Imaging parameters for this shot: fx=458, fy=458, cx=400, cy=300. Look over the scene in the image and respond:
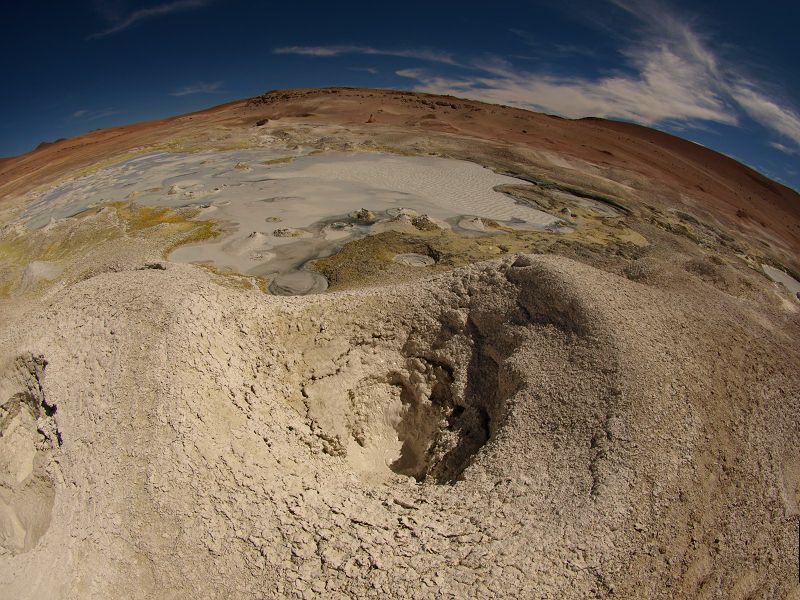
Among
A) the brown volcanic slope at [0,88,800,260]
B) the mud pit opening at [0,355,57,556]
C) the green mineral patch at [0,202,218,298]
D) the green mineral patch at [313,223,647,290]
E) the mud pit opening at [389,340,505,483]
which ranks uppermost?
the mud pit opening at [0,355,57,556]

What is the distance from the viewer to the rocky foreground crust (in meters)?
2.86

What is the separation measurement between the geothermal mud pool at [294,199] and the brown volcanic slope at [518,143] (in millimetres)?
5814

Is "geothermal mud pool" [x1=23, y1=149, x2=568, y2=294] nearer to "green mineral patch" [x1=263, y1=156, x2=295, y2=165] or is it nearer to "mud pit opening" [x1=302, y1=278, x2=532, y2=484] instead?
"green mineral patch" [x1=263, y1=156, x2=295, y2=165]

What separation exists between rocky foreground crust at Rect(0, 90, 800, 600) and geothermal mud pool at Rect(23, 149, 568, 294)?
9.74 feet

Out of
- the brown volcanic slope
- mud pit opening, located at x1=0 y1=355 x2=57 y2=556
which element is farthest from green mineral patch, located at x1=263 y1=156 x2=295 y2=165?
mud pit opening, located at x1=0 y1=355 x2=57 y2=556

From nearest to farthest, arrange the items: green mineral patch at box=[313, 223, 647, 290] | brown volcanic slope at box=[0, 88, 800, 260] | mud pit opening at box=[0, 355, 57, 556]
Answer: mud pit opening at box=[0, 355, 57, 556], green mineral patch at box=[313, 223, 647, 290], brown volcanic slope at box=[0, 88, 800, 260]

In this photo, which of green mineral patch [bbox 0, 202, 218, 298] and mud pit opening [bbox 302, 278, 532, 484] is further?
green mineral patch [bbox 0, 202, 218, 298]

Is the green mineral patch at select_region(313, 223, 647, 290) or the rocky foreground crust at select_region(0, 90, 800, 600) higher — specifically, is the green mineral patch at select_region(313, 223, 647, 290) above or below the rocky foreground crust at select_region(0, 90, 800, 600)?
below

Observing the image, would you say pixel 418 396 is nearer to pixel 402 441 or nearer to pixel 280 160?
pixel 402 441

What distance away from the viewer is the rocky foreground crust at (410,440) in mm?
2859

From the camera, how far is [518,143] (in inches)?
805

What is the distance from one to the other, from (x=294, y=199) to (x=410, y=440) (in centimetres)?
831

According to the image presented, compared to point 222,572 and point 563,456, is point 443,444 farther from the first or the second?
point 222,572

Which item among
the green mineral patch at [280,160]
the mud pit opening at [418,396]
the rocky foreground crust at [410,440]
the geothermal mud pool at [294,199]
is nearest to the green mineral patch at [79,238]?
the geothermal mud pool at [294,199]
